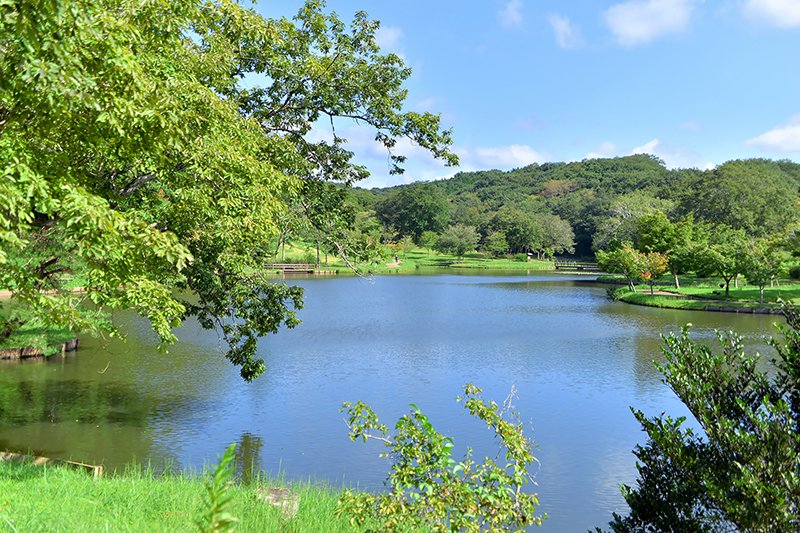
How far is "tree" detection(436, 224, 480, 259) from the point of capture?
328 feet

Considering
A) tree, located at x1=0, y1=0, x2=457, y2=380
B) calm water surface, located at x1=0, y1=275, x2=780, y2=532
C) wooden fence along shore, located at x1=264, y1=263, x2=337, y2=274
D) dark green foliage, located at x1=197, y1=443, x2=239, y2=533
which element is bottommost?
calm water surface, located at x1=0, y1=275, x2=780, y2=532

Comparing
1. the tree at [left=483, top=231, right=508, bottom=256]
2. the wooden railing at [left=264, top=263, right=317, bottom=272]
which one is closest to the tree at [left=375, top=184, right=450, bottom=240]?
the tree at [left=483, top=231, right=508, bottom=256]

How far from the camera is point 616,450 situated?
1430 cm

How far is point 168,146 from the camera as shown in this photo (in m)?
7.13

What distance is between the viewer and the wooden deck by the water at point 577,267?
81.3 meters

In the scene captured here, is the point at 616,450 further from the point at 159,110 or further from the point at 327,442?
the point at 159,110

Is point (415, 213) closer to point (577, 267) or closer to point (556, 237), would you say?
point (556, 237)

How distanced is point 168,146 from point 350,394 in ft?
41.5

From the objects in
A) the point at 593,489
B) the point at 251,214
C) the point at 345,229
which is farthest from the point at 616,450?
the point at 251,214

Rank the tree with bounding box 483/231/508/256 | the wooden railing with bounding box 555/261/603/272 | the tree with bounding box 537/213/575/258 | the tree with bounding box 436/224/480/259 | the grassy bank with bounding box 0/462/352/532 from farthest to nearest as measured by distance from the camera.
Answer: the tree with bounding box 436/224/480/259
the tree with bounding box 483/231/508/256
the tree with bounding box 537/213/575/258
the wooden railing with bounding box 555/261/603/272
the grassy bank with bounding box 0/462/352/532

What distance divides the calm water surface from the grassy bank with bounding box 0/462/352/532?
356cm

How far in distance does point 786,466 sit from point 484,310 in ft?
118

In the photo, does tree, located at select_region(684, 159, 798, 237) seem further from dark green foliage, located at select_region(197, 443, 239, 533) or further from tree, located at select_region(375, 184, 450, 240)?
dark green foliage, located at select_region(197, 443, 239, 533)

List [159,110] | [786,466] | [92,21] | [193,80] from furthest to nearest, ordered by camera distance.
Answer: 1. [193,80]
2. [159,110]
3. [92,21]
4. [786,466]
